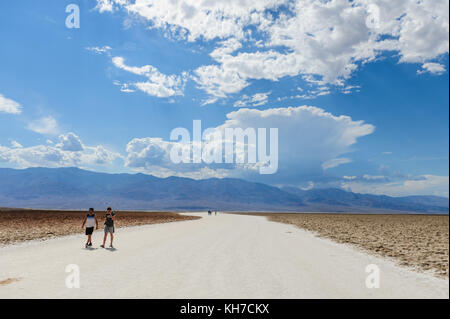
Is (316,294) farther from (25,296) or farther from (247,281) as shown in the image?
(25,296)

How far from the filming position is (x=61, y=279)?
923 cm

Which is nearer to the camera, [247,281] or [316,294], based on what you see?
[316,294]

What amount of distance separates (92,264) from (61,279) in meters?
2.52

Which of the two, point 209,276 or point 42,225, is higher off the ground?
point 209,276

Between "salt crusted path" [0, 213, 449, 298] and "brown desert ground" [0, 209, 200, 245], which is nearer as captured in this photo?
"salt crusted path" [0, 213, 449, 298]

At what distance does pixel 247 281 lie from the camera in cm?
914

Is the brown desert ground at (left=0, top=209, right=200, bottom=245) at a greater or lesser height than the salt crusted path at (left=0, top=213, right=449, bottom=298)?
lesser

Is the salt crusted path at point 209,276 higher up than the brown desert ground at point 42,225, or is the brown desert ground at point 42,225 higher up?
the salt crusted path at point 209,276

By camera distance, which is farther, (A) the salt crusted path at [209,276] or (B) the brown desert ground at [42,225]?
(B) the brown desert ground at [42,225]

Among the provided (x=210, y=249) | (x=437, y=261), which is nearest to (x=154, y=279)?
(x=210, y=249)

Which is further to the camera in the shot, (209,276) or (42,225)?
(42,225)
